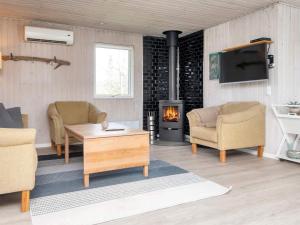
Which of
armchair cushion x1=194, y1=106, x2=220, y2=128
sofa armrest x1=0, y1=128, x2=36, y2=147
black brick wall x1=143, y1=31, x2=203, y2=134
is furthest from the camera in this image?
black brick wall x1=143, y1=31, x2=203, y2=134

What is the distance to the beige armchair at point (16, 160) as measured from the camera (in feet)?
6.44

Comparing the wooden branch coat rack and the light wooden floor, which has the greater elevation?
the wooden branch coat rack

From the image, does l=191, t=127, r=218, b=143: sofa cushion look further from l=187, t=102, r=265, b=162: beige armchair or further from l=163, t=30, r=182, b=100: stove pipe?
l=163, t=30, r=182, b=100: stove pipe

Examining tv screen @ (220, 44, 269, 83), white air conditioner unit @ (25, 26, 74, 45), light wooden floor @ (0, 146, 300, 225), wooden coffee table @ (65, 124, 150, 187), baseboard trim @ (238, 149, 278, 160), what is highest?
white air conditioner unit @ (25, 26, 74, 45)

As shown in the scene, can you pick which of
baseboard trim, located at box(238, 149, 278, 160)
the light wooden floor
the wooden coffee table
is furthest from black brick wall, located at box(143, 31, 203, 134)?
the wooden coffee table

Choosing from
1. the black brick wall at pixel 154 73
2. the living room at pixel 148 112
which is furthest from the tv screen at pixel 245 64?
the black brick wall at pixel 154 73

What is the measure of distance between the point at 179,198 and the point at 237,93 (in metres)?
2.85

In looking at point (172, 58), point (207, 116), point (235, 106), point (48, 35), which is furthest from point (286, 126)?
point (48, 35)

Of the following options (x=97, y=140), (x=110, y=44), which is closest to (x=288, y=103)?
(x=97, y=140)

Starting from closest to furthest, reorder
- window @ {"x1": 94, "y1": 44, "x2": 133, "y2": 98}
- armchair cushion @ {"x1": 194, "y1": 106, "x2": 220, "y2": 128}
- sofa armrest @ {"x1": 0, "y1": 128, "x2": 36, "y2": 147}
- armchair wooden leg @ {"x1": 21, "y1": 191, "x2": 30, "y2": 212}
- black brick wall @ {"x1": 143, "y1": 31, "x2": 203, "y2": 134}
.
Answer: sofa armrest @ {"x1": 0, "y1": 128, "x2": 36, "y2": 147} < armchair wooden leg @ {"x1": 21, "y1": 191, "x2": 30, "y2": 212} < armchair cushion @ {"x1": 194, "y1": 106, "x2": 220, "y2": 128} < window @ {"x1": 94, "y1": 44, "x2": 133, "y2": 98} < black brick wall @ {"x1": 143, "y1": 31, "x2": 203, "y2": 134}

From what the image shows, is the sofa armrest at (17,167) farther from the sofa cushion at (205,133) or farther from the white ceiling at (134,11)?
the white ceiling at (134,11)

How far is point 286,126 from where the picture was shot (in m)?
3.76

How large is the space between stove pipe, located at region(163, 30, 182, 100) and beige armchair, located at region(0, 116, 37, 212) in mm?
3947

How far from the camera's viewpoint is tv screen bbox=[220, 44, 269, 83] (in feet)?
13.1
